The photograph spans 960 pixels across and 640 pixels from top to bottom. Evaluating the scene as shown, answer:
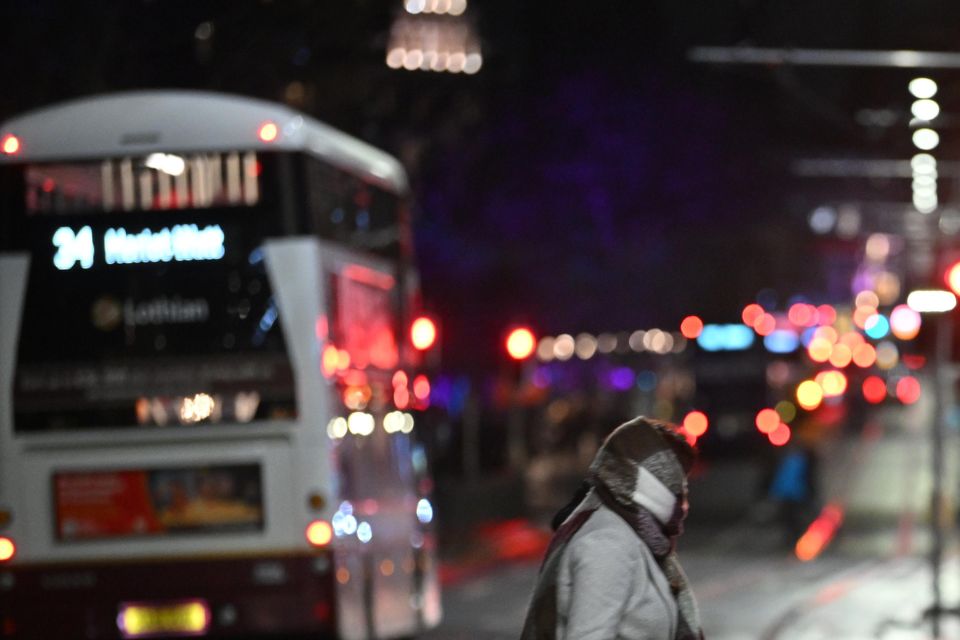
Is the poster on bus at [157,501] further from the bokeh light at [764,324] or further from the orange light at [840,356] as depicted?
the orange light at [840,356]

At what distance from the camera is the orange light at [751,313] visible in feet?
175

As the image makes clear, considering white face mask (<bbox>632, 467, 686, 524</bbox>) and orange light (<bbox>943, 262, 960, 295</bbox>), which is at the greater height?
orange light (<bbox>943, 262, 960, 295</bbox>)

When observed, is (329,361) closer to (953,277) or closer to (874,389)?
(953,277)

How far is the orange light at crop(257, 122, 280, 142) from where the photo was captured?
1312cm

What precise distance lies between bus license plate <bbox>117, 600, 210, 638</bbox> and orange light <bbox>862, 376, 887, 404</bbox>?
85812 millimetres

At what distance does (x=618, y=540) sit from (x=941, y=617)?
14.3 m

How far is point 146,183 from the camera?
519 inches

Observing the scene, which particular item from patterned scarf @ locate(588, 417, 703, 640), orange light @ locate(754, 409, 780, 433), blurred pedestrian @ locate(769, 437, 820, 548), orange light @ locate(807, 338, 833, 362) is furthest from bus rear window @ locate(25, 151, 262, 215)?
orange light @ locate(807, 338, 833, 362)

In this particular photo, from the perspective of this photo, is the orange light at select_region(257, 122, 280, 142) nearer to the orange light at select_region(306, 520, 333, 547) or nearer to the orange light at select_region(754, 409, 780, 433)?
the orange light at select_region(306, 520, 333, 547)

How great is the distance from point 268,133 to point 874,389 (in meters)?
90.0

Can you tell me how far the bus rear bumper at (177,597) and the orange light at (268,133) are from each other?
9.24 feet

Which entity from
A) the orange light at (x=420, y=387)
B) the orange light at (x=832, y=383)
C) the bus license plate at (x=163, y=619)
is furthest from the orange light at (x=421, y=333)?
the orange light at (x=832, y=383)

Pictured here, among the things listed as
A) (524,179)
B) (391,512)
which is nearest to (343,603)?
(391,512)

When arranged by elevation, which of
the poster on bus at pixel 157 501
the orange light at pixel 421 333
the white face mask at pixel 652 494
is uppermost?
the orange light at pixel 421 333
